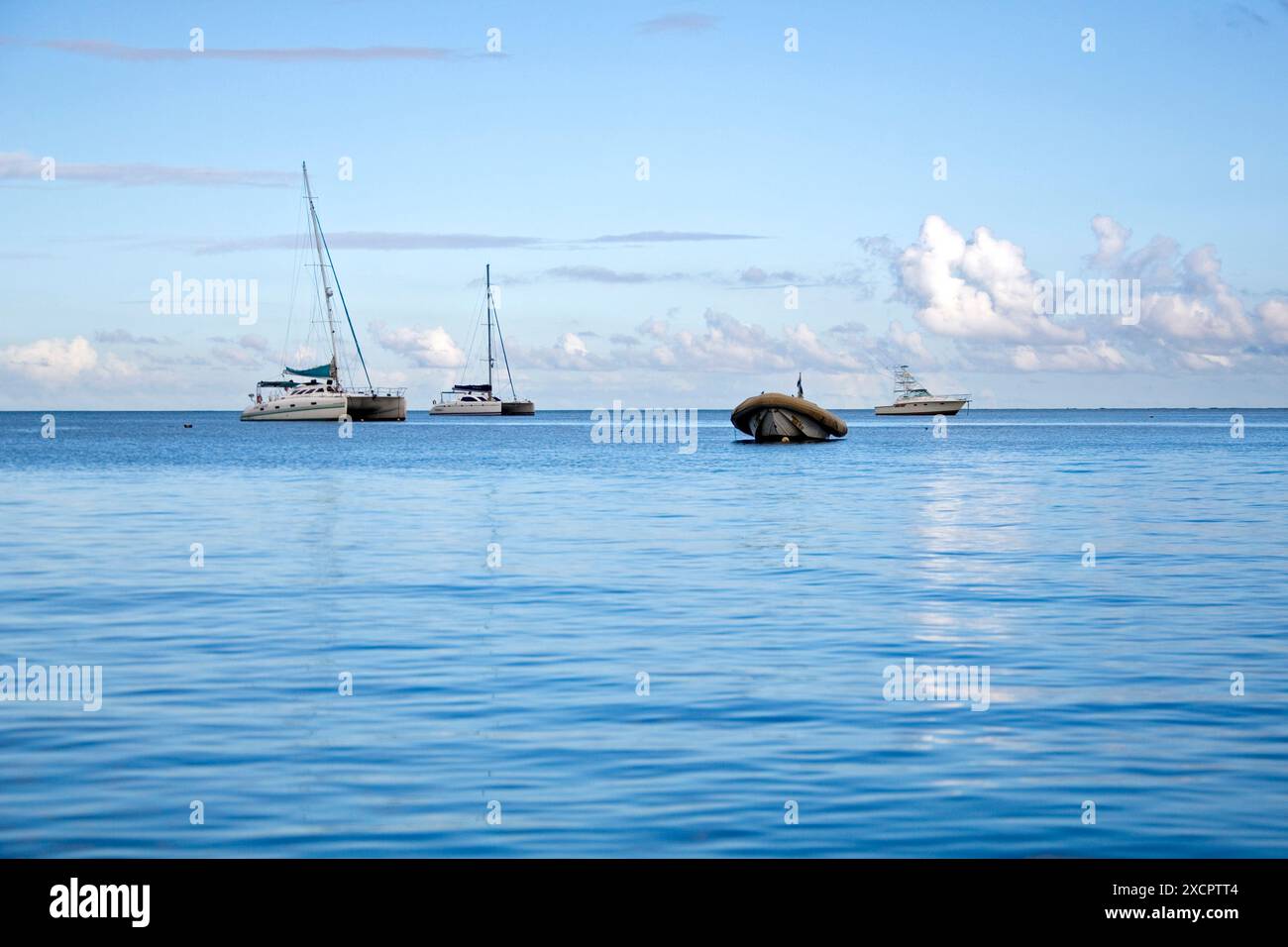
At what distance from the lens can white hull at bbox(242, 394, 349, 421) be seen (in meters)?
178

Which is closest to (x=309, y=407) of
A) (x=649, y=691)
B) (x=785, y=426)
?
(x=785, y=426)

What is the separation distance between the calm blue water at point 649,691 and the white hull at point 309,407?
13547 cm

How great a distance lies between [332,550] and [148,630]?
43.8 ft

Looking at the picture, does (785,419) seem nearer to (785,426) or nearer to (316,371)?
(785,426)

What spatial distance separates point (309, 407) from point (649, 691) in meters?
168

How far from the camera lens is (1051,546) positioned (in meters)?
36.9

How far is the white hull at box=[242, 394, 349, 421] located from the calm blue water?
13547 cm

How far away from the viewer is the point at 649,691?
17.4 metres
